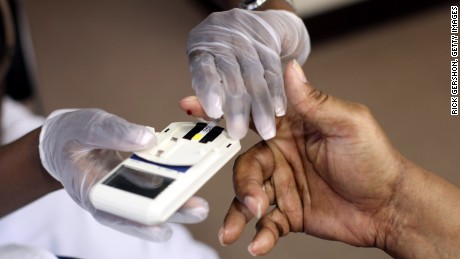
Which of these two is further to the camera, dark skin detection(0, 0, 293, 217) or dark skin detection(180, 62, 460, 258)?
dark skin detection(0, 0, 293, 217)

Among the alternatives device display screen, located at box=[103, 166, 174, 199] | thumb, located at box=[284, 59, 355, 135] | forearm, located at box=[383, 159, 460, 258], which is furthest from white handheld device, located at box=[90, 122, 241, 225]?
forearm, located at box=[383, 159, 460, 258]

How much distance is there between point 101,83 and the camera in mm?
2469

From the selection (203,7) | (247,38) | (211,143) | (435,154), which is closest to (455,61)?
(435,154)

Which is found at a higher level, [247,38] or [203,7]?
[247,38]

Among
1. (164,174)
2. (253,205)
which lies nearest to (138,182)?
(164,174)

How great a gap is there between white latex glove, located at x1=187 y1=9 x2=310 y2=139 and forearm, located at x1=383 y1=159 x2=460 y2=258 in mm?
233

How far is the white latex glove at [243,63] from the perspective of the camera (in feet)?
2.89

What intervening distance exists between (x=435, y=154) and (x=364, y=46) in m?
0.65

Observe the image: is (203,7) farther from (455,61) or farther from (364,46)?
(455,61)

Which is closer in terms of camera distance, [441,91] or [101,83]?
[441,91]

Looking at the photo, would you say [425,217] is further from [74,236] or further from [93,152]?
[74,236]

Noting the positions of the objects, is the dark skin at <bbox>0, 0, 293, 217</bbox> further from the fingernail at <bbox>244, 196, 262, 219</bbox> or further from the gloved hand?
the fingernail at <bbox>244, 196, 262, 219</bbox>

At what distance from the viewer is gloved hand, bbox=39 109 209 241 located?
0.81 meters

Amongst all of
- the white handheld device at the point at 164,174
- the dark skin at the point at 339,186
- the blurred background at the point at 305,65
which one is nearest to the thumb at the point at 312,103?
the dark skin at the point at 339,186
